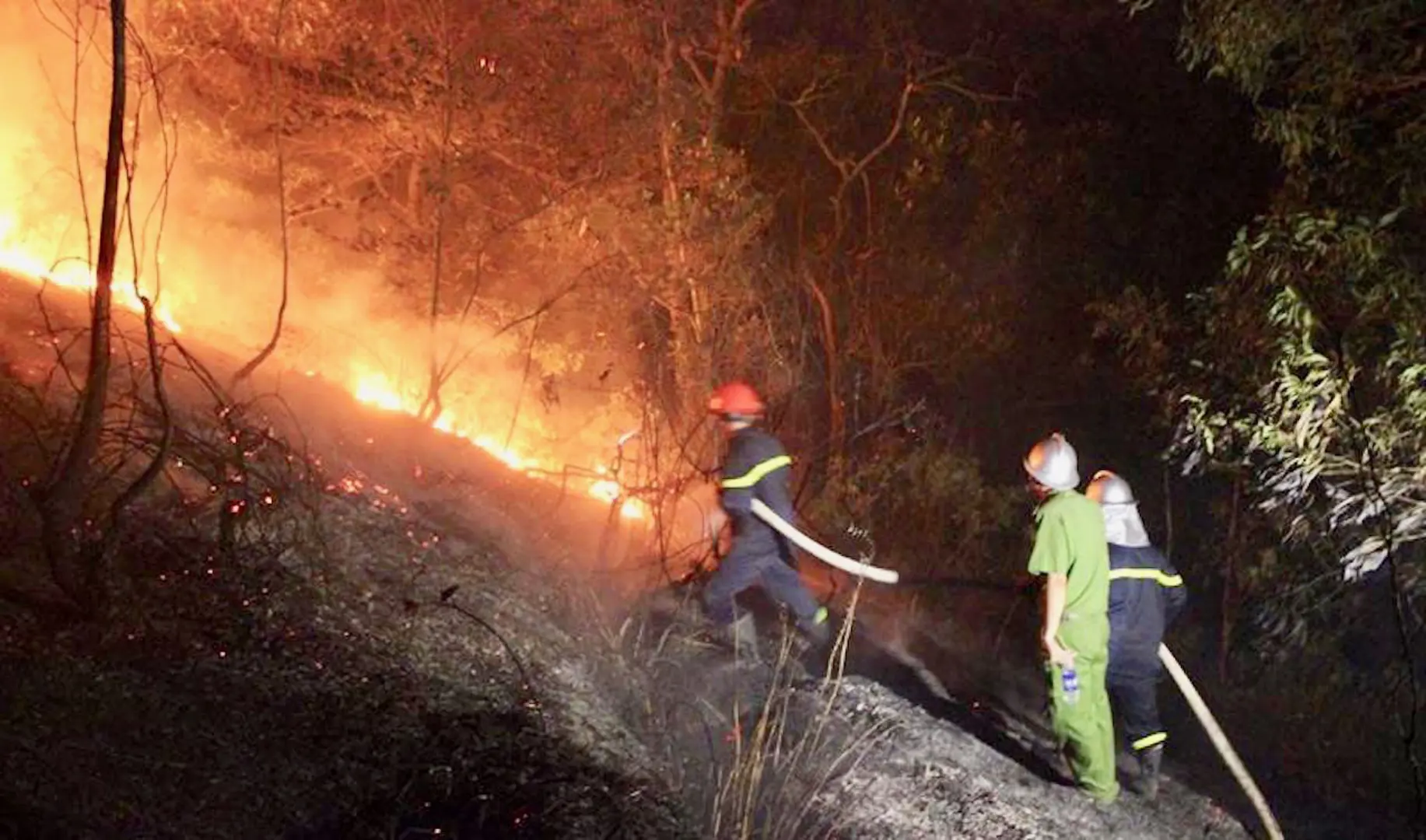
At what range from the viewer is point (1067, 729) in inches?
236

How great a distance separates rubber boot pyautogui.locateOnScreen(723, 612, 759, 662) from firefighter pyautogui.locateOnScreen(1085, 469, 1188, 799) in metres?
2.06

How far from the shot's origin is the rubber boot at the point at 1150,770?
655 cm

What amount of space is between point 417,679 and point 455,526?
2488 mm

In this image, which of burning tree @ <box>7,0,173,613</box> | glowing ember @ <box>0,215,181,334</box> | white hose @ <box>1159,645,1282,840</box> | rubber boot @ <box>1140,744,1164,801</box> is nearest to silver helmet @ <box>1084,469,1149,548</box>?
white hose @ <box>1159,645,1282,840</box>

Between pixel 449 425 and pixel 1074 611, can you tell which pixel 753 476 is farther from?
pixel 449 425

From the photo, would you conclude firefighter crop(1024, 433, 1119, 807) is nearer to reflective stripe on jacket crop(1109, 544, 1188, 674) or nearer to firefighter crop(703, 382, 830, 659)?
reflective stripe on jacket crop(1109, 544, 1188, 674)

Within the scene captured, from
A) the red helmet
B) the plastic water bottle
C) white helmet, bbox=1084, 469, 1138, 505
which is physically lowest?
the plastic water bottle

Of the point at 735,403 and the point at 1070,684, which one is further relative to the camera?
the point at 735,403

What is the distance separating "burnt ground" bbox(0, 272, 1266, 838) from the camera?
3.73 meters

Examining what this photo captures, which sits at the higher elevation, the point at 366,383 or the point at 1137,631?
the point at 366,383

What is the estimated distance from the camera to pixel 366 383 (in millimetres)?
11508

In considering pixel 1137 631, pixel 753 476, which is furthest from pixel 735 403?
pixel 1137 631

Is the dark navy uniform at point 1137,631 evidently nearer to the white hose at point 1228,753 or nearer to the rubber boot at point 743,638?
the white hose at point 1228,753

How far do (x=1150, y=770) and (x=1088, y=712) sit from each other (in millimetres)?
973
